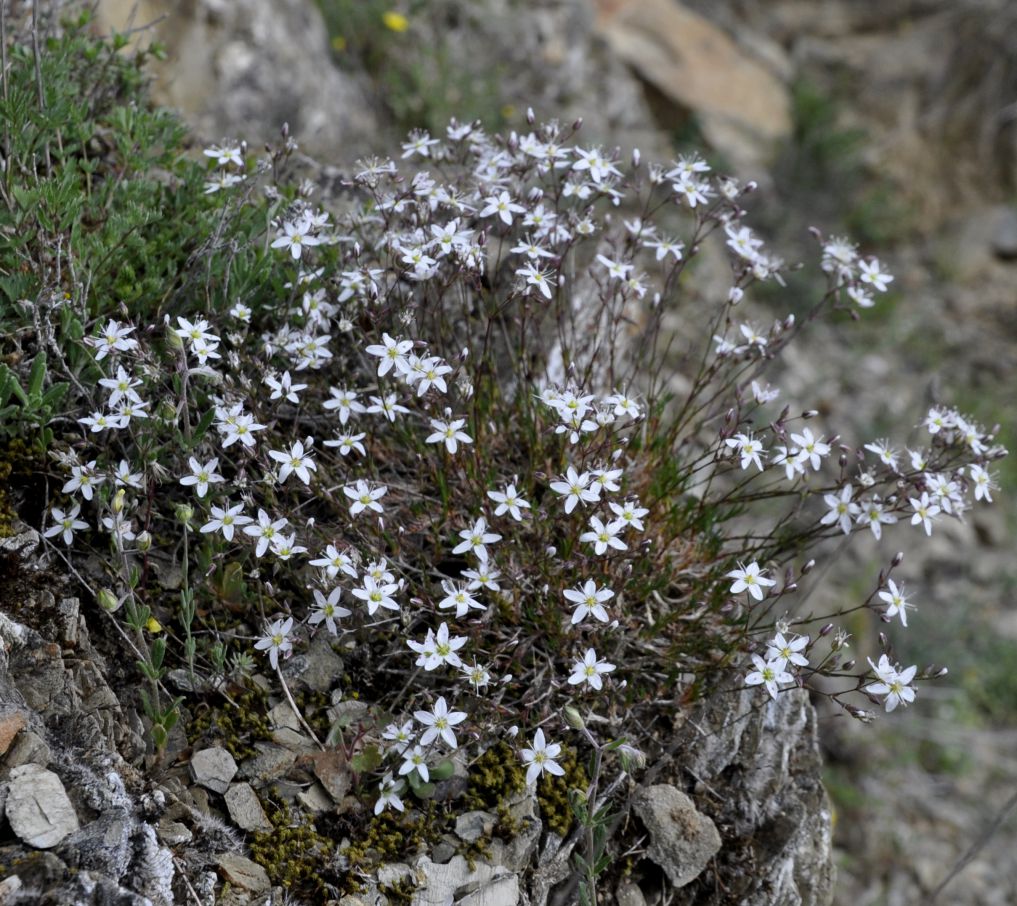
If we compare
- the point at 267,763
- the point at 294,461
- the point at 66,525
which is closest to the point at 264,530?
the point at 294,461

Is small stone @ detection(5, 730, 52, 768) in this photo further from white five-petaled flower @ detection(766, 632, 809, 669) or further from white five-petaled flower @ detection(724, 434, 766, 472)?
white five-petaled flower @ detection(724, 434, 766, 472)

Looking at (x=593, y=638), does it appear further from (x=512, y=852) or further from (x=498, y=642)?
(x=512, y=852)

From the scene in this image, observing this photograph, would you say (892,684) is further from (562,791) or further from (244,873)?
(244,873)

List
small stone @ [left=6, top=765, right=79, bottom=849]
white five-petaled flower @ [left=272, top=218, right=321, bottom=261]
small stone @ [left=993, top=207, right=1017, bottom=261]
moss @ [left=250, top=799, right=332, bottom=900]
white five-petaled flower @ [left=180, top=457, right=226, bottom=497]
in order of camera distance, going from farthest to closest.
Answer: small stone @ [left=993, top=207, right=1017, bottom=261], white five-petaled flower @ [left=272, top=218, right=321, bottom=261], white five-petaled flower @ [left=180, top=457, right=226, bottom=497], moss @ [left=250, top=799, right=332, bottom=900], small stone @ [left=6, top=765, right=79, bottom=849]

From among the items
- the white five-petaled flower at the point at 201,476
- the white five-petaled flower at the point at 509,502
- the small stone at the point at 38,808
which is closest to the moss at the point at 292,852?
the small stone at the point at 38,808

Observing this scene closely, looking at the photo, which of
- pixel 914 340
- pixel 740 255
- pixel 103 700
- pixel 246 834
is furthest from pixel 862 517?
pixel 914 340

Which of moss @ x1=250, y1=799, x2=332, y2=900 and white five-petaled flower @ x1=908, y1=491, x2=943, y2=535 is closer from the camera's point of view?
moss @ x1=250, y1=799, x2=332, y2=900

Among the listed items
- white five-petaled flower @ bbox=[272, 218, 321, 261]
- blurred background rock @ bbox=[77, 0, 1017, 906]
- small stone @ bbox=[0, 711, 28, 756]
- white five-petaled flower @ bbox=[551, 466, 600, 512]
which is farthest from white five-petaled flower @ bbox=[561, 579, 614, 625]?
blurred background rock @ bbox=[77, 0, 1017, 906]
